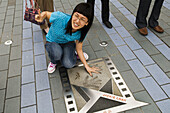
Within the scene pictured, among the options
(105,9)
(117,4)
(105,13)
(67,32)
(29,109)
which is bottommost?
(29,109)

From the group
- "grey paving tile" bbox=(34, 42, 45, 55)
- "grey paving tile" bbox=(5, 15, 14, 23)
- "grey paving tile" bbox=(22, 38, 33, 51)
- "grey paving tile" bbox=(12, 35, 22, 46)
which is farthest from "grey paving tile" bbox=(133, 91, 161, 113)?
"grey paving tile" bbox=(5, 15, 14, 23)

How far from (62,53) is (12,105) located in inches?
43.5

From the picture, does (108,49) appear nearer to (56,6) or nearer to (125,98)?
(125,98)

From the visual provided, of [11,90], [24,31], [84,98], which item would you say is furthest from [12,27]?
[84,98]

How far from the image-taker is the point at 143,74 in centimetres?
264

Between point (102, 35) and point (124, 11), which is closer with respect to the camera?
point (102, 35)

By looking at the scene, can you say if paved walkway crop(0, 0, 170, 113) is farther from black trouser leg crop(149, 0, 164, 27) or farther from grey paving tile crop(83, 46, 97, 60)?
black trouser leg crop(149, 0, 164, 27)

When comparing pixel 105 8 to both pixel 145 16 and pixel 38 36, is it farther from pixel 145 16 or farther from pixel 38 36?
pixel 38 36

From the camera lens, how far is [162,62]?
2822 mm

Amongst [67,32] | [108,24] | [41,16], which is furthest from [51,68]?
[108,24]

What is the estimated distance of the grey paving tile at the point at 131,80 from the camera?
2428 mm

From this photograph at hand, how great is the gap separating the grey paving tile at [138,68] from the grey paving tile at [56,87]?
1.33m

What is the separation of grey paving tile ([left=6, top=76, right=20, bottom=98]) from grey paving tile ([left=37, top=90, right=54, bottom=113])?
0.38 m
